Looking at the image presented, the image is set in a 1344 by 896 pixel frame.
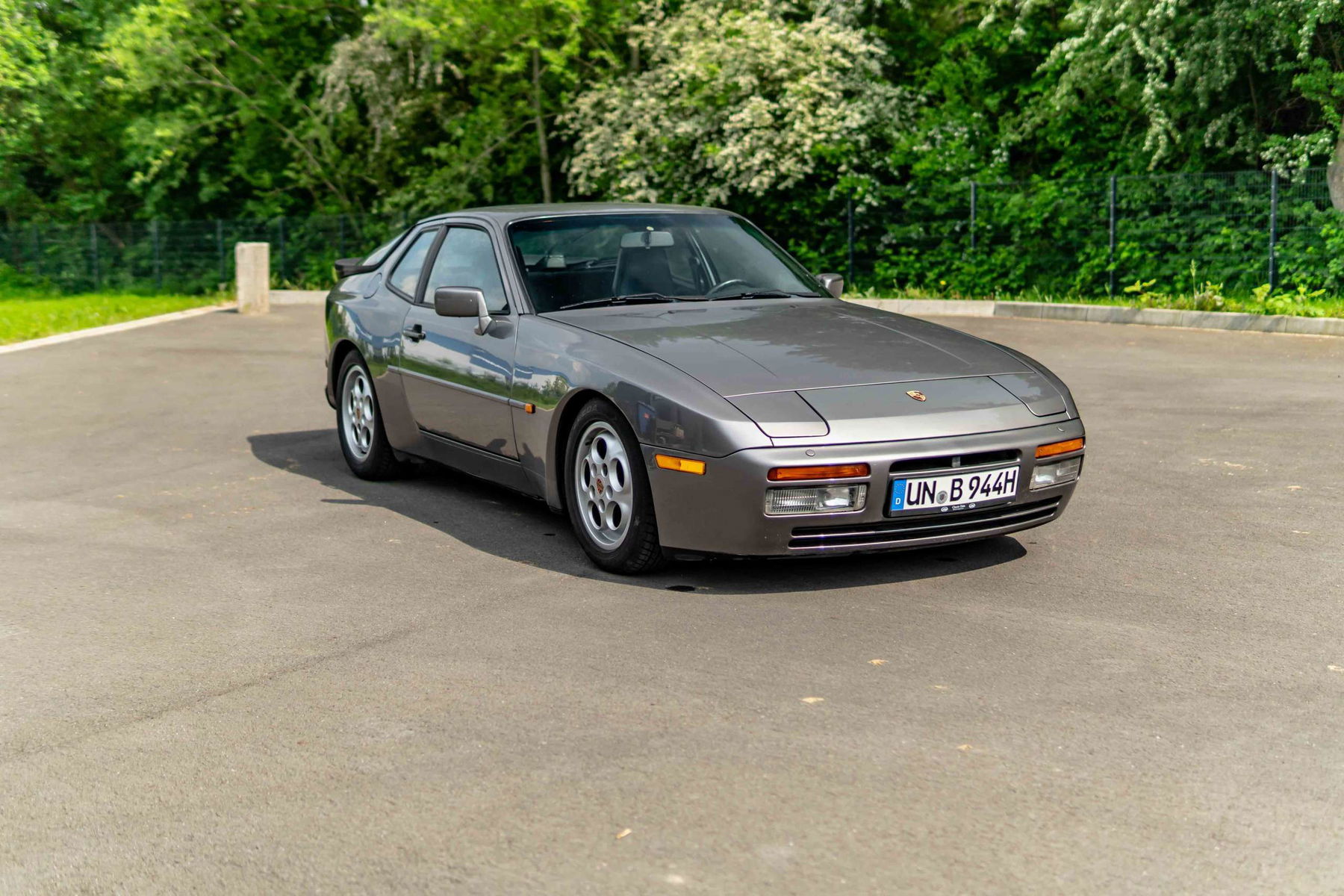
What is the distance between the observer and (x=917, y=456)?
18.3 feet

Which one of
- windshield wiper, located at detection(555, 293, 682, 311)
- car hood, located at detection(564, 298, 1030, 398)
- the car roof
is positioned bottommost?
car hood, located at detection(564, 298, 1030, 398)

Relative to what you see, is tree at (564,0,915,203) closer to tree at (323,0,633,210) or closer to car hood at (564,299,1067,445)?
tree at (323,0,633,210)

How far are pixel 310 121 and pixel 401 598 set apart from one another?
89.7 ft

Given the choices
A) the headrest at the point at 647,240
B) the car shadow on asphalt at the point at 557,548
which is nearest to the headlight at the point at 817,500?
the car shadow on asphalt at the point at 557,548

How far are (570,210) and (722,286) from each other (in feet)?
2.87

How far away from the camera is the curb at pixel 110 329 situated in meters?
18.1

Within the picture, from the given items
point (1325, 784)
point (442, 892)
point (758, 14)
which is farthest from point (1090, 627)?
point (758, 14)

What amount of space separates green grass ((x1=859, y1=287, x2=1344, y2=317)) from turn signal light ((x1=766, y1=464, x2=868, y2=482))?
41.1ft

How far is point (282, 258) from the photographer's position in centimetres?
3025

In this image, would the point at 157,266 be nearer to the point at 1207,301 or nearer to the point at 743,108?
the point at 743,108

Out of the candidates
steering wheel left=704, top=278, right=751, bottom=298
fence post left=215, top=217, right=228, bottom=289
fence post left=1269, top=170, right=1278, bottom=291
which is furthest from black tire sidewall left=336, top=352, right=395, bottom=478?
Result: fence post left=215, top=217, right=228, bottom=289

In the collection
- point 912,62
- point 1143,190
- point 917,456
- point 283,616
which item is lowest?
point 283,616

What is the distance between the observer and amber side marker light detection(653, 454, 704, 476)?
5613mm

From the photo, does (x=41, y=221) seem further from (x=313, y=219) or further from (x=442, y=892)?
(x=442, y=892)
